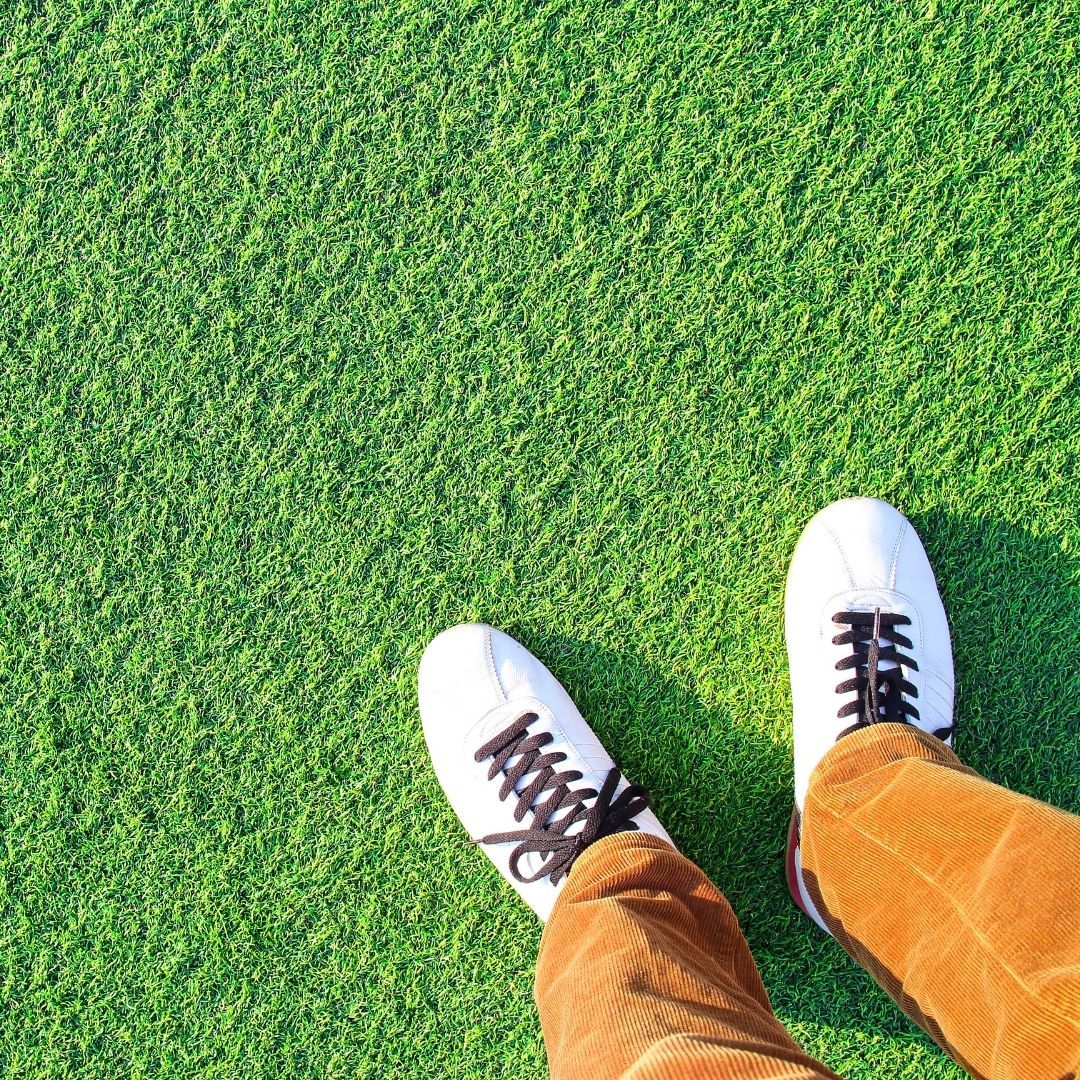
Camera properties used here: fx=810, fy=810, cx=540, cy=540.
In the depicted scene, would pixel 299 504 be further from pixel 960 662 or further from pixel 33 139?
pixel 960 662

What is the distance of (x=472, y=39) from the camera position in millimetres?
1568

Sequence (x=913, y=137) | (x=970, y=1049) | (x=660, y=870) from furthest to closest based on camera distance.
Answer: (x=913, y=137)
(x=660, y=870)
(x=970, y=1049)

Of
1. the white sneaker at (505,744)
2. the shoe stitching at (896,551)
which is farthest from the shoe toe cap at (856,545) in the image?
the white sneaker at (505,744)

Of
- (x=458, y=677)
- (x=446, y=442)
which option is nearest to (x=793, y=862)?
(x=458, y=677)

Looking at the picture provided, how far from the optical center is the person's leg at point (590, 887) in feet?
3.23

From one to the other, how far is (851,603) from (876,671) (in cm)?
13

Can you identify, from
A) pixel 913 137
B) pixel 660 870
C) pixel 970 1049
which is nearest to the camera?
pixel 970 1049

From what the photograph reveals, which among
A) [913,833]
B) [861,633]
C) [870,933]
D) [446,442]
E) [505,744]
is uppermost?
[446,442]

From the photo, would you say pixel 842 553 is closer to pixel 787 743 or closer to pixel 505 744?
pixel 787 743

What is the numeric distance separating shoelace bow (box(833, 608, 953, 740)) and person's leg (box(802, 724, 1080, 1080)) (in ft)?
0.52

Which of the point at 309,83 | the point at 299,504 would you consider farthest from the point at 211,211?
the point at 299,504

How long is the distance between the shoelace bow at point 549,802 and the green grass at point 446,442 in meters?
0.11

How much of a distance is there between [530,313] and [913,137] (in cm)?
80

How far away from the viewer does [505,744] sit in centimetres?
160
